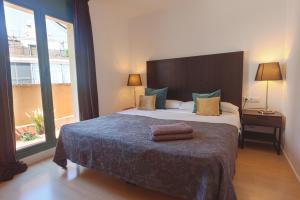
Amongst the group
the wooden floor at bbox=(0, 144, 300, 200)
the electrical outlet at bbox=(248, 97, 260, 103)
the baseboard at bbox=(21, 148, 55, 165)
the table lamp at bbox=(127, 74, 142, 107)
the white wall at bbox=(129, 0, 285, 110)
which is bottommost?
the wooden floor at bbox=(0, 144, 300, 200)

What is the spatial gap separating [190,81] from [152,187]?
7.86 ft

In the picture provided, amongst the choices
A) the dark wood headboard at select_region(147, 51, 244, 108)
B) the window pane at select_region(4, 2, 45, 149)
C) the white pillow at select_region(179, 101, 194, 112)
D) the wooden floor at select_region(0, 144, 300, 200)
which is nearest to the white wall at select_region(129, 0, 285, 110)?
the dark wood headboard at select_region(147, 51, 244, 108)

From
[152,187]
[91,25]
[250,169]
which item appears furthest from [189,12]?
[152,187]

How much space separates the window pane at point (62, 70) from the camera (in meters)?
2.95

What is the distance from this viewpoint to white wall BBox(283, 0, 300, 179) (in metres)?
2.11

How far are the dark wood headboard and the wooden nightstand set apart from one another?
41 cm

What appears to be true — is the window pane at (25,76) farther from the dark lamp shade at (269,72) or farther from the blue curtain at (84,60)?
the dark lamp shade at (269,72)

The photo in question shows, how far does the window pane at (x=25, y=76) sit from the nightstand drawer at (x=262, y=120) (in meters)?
3.22

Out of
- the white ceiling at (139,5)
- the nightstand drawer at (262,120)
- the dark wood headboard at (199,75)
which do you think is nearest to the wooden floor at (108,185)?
the nightstand drawer at (262,120)

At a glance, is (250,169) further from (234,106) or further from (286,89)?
(286,89)

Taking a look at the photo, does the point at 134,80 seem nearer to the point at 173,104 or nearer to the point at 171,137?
the point at 173,104

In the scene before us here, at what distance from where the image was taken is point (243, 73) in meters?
3.10

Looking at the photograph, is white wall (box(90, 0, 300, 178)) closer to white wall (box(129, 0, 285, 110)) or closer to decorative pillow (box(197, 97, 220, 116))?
white wall (box(129, 0, 285, 110))

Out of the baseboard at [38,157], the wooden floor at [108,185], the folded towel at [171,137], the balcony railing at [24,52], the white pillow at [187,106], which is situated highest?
the balcony railing at [24,52]
